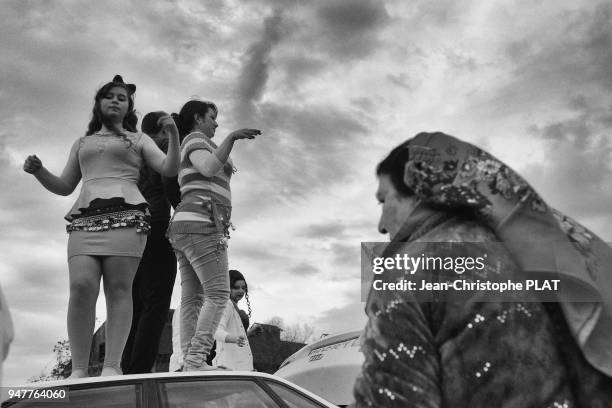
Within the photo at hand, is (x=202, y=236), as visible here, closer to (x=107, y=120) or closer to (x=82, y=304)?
(x=82, y=304)

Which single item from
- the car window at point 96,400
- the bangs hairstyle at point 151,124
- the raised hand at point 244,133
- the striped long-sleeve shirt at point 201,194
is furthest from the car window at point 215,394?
the bangs hairstyle at point 151,124

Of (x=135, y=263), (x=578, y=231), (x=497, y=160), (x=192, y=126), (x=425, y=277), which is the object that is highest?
Result: (x=192, y=126)

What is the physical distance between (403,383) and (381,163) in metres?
0.47

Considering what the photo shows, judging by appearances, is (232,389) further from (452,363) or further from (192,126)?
(452,363)

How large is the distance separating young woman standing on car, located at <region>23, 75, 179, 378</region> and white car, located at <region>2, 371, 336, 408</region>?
344mm

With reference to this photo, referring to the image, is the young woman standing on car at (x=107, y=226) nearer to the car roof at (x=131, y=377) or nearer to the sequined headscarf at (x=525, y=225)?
the car roof at (x=131, y=377)

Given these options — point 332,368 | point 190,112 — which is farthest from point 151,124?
point 332,368

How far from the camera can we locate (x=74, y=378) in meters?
3.87

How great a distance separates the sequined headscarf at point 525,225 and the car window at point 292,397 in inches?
114

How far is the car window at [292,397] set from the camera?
4043mm

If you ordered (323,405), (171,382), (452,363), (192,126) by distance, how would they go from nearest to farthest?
1. (452,363)
2. (171,382)
3. (323,405)
4. (192,126)

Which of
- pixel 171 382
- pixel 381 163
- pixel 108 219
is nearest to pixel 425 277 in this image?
pixel 381 163

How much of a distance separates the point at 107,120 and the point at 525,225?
363 centimetres

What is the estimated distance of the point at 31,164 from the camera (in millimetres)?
4254
